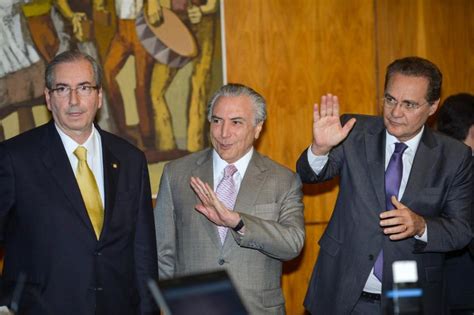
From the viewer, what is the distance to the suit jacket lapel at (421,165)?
3.61 m

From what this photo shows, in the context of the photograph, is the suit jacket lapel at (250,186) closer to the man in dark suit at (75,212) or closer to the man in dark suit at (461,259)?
the man in dark suit at (75,212)

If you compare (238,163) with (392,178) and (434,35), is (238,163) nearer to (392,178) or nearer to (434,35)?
(392,178)

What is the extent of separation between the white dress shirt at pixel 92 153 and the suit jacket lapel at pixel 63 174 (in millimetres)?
56

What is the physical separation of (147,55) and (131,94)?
0.30 m

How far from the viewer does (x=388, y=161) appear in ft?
12.1

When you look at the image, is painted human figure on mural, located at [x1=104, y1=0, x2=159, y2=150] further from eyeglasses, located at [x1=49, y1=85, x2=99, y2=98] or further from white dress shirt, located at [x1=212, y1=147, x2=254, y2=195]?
eyeglasses, located at [x1=49, y1=85, x2=99, y2=98]

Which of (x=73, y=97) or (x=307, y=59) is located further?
(x=307, y=59)

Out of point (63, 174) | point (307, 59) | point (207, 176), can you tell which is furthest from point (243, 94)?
point (307, 59)

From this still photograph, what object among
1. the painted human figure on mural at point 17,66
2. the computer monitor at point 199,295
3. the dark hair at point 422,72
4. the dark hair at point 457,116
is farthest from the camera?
the painted human figure on mural at point 17,66

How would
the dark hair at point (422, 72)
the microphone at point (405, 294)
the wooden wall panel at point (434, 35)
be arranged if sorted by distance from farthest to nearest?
the wooden wall panel at point (434, 35) < the dark hair at point (422, 72) < the microphone at point (405, 294)

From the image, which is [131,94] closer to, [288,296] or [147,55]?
[147,55]

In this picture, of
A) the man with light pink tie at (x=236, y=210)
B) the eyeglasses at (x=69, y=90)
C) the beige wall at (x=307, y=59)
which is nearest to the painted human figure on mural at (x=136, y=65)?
the beige wall at (x=307, y=59)

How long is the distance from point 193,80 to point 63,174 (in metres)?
2.26

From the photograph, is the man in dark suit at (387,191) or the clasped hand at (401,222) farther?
the man in dark suit at (387,191)
